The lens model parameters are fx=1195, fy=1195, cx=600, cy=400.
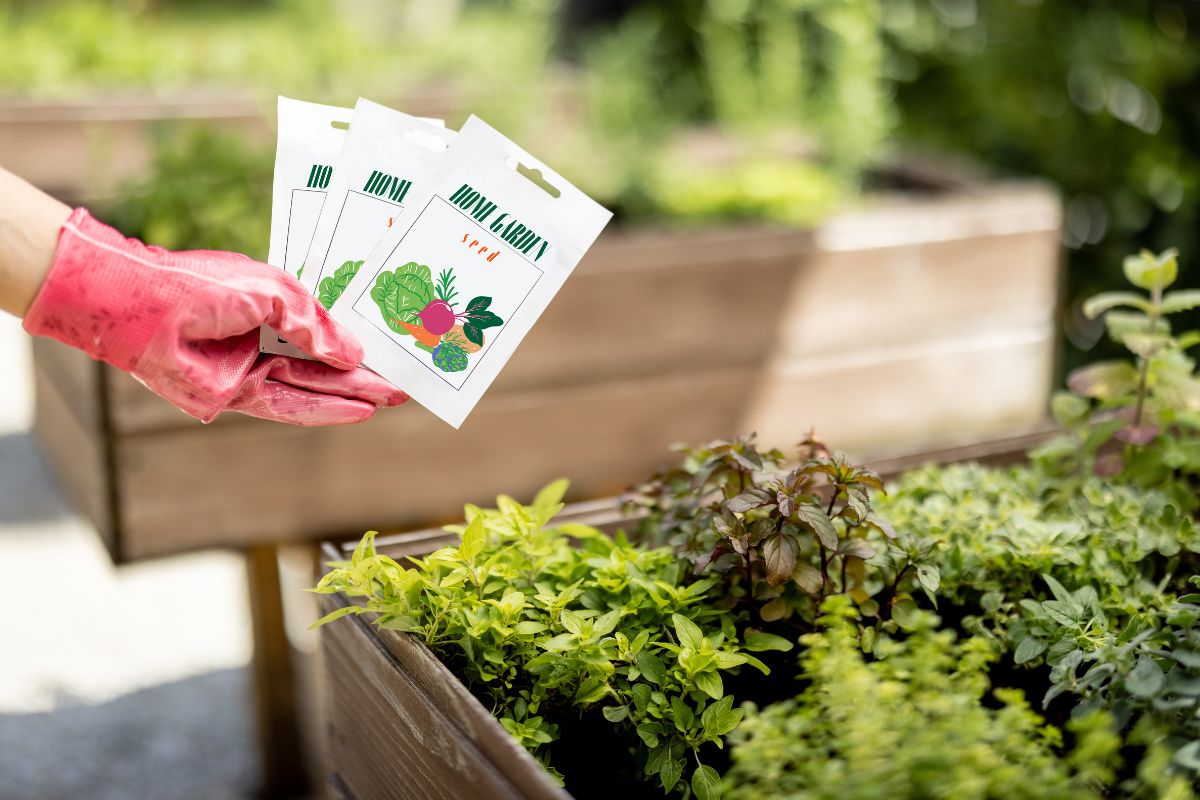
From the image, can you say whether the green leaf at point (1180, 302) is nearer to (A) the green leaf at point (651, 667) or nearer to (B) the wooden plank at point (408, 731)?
(A) the green leaf at point (651, 667)

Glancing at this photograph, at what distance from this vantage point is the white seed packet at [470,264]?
1192mm

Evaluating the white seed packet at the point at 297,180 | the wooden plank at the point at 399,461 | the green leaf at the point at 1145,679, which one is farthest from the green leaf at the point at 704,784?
the wooden plank at the point at 399,461

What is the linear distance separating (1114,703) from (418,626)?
1.95 ft

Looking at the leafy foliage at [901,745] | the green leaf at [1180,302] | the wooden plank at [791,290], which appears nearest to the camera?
the leafy foliage at [901,745]

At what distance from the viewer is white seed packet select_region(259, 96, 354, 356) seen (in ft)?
3.96

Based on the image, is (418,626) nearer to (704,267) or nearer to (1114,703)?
(1114,703)

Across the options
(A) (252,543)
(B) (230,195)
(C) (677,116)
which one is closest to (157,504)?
(A) (252,543)

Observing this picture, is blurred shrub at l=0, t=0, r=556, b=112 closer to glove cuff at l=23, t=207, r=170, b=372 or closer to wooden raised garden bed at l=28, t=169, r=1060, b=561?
wooden raised garden bed at l=28, t=169, r=1060, b=561

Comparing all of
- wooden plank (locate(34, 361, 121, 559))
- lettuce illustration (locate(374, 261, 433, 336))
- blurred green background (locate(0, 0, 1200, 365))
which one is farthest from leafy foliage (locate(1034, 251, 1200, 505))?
wooden plank (locate(34, 361, 121, 559))

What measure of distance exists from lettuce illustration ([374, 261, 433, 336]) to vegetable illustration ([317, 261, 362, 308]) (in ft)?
0.11

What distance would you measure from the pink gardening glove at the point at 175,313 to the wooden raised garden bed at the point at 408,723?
8.7 inches

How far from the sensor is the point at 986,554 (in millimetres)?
1219

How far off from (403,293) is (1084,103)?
270 centimetres

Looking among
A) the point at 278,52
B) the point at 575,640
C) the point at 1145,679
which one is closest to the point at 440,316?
the point at 575,640
